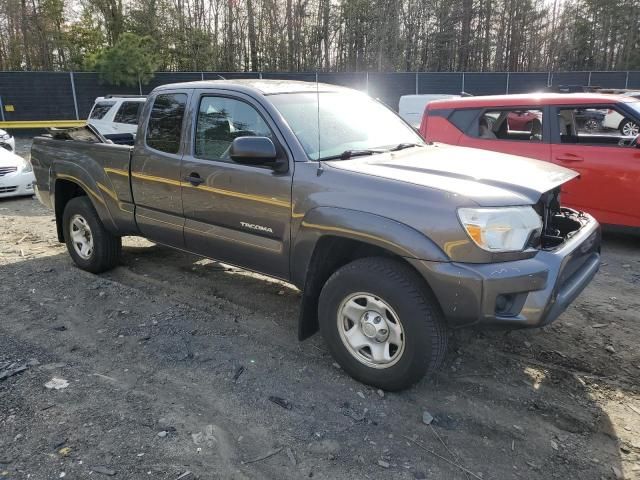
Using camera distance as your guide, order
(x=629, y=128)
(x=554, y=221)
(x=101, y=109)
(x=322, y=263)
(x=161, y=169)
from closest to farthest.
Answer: (x=322, y=263) → (x=554, y=221) → (x=161, y=169) → (x=629, y=128) → (x=101, y=109)

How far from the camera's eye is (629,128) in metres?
6.16

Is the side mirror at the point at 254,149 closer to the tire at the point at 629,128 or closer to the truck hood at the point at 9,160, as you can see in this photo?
the tire at the point at 629,128

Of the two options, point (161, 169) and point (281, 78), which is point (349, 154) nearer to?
point (161, 169)

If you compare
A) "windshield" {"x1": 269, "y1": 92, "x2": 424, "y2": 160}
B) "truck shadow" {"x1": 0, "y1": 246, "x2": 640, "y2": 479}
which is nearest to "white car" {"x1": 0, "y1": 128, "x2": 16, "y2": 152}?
"truck shadow" {"x1": 0, "y1": 246, "x2": 640, "y2": 479}

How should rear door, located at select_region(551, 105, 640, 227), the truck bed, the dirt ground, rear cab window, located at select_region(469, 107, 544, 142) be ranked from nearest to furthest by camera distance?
the dirt ground, the truck bed, rear door, located at select_region(551, 105, 640, 227), rear cab window, located at select_region(469, 107, 544, 142)

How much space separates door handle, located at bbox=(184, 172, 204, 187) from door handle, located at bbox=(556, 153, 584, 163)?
14.3 feet

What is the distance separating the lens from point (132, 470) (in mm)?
2572

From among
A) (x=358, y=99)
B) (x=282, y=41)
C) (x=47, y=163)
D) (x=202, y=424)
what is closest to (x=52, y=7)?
(x=282, y=41)

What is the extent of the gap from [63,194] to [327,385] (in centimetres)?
391

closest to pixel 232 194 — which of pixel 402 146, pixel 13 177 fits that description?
pixel 402 146

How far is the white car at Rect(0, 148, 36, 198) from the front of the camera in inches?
365

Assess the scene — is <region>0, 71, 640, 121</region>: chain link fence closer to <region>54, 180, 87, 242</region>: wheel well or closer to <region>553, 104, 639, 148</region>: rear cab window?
<region>553, 104, 639, 148</region>: rear cab window

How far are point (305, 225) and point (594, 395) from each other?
6.89 ft

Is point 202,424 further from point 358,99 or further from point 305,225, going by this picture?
point 358,99
